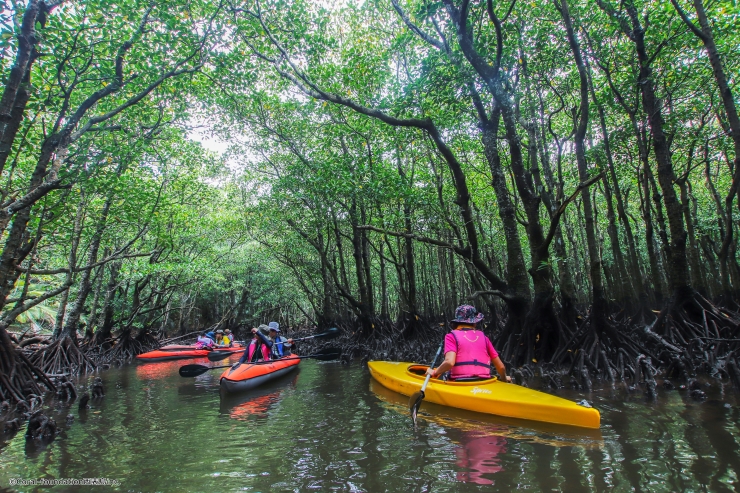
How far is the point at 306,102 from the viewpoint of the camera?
12594 millimetres

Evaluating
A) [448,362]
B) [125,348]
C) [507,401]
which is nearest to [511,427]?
[507,401]

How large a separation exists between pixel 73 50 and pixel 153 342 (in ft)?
55.7

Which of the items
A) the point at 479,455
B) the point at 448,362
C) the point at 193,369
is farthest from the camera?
the point at 193,369

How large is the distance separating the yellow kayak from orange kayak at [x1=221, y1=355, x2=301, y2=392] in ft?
10.6

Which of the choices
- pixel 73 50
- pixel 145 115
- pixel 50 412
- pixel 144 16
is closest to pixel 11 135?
pixel 73 50

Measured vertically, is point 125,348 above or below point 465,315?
below

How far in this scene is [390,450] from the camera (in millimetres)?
3680

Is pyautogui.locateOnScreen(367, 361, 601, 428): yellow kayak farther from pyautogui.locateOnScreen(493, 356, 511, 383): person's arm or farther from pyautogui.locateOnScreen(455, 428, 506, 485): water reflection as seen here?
pyautogui.locateOnScreen(455, 428, 506, 485): water reflection

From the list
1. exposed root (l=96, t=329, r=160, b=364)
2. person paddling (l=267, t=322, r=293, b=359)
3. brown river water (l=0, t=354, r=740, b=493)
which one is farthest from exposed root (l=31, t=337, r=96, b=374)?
person paddling (l=267, t=322, r=293, b=359)

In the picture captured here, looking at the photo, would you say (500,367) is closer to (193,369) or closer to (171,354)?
(193,369)

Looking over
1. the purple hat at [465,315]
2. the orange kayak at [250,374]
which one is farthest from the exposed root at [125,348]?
the purple hat at [465,315]

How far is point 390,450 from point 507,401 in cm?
148

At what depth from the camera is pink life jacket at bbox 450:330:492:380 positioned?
4.98m

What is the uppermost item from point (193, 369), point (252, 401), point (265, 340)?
point (265, 340)
